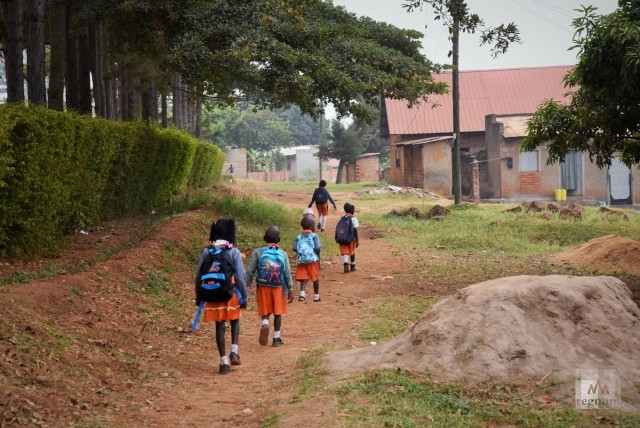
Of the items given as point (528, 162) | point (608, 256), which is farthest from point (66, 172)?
point (528, 162)

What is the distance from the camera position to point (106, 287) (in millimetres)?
11469

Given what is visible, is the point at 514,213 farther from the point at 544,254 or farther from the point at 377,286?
the point at 377,286

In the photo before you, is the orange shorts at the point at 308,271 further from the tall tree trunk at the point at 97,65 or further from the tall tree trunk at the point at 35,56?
the tall tree trunk at the point at 97,65

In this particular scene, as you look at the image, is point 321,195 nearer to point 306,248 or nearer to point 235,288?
point 306,248

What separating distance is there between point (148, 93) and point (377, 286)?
14.8 m

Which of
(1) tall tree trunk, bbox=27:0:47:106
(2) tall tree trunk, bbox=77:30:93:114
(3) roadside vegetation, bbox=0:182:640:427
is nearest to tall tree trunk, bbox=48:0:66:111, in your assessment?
(1) tall tree trunk, bbox=27:0:47:106

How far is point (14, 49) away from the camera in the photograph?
1722 centimetres

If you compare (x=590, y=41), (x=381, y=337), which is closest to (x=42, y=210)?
→ (x=381, y=337)

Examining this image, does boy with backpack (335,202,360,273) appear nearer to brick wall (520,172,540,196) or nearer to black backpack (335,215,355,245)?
black backpack (335,215,355,245)

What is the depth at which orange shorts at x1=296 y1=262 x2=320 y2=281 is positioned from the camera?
43.8 feet

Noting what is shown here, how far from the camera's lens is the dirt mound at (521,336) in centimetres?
735

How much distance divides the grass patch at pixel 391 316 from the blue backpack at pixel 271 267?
1241mm

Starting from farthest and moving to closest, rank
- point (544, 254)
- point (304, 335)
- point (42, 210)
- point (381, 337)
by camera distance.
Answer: point (544, 254), point (42, 210), point (304, 335), point (381, 337)

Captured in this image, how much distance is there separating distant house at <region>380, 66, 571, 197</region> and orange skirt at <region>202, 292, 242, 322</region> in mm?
38948
